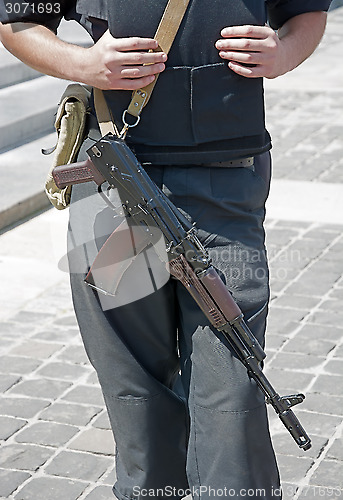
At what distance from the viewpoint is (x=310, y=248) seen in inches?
219

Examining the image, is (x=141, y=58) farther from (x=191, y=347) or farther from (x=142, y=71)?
(x=191, y=347)

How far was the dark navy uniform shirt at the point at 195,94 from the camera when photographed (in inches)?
89.2

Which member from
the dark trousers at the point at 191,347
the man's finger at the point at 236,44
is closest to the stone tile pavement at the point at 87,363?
the dark trousers at the point at 191,347

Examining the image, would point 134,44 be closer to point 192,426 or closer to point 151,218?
point 151,218

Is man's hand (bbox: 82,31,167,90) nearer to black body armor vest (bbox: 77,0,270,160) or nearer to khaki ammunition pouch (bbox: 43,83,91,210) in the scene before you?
black body armor vest (bbox: 77,0,270,160)

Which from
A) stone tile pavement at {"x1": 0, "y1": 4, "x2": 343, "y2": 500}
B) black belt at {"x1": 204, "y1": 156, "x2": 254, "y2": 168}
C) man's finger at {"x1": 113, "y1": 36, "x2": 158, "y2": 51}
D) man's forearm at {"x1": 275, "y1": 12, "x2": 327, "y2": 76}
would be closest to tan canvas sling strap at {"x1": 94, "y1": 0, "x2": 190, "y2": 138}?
man's finger at {"x1": 113, "y1": 36, "x2": 158, "y2": 51}

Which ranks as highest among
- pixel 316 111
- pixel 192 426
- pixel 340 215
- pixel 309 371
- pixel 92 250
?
pixel 92 250

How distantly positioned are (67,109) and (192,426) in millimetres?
907

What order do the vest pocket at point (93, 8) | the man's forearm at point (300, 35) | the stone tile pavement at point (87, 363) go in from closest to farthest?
1. the vest pocket at point (93, 8)
2. the man's forearm at point (300, 35)
3. the stone tile pavement at point (87, 363)

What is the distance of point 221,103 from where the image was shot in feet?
7.55

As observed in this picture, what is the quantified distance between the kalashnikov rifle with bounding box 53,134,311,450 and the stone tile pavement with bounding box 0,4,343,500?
3.35 ft

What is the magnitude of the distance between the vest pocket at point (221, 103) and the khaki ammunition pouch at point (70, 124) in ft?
1.13

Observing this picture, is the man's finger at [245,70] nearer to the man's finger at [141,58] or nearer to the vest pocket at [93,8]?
the man's finger at [141,58]

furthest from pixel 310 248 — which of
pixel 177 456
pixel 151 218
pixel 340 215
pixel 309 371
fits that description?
pixel 151 218
